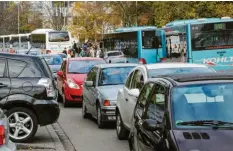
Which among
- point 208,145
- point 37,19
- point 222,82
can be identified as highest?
point 37,19

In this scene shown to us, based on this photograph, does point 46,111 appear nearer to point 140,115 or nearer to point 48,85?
point 48,85

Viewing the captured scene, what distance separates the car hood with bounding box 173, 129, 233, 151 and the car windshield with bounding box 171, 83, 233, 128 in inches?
10.1

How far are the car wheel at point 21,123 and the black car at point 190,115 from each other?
13.8 ft

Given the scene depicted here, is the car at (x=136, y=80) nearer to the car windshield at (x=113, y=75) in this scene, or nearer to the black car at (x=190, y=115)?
the car windshield at (x=113, y=75)

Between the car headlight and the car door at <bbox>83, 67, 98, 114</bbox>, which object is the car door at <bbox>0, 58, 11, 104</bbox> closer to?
the car door at <bbox>83, 67, 98, 114</bbox>

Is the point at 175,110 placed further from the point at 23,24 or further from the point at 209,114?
the point at 23,24

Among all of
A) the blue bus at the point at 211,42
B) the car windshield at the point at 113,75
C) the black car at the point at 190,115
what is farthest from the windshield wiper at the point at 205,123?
the blue bus at the point at 211,42

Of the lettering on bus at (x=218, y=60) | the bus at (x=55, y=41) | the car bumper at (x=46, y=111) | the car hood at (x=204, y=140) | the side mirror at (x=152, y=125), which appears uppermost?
the bus at (x=55, y=41)

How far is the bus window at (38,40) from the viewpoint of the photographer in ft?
180

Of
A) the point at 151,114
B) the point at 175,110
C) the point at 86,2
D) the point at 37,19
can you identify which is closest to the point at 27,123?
the point at 151,114

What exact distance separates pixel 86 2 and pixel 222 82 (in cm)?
6883

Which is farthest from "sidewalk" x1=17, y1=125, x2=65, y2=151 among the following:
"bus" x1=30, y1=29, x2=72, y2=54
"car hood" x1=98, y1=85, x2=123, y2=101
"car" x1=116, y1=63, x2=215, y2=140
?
"bus" x1=30, y1=29, x2=72, y2=54

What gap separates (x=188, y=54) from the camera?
84.9 ft

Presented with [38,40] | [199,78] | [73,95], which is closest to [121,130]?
[199,78]
